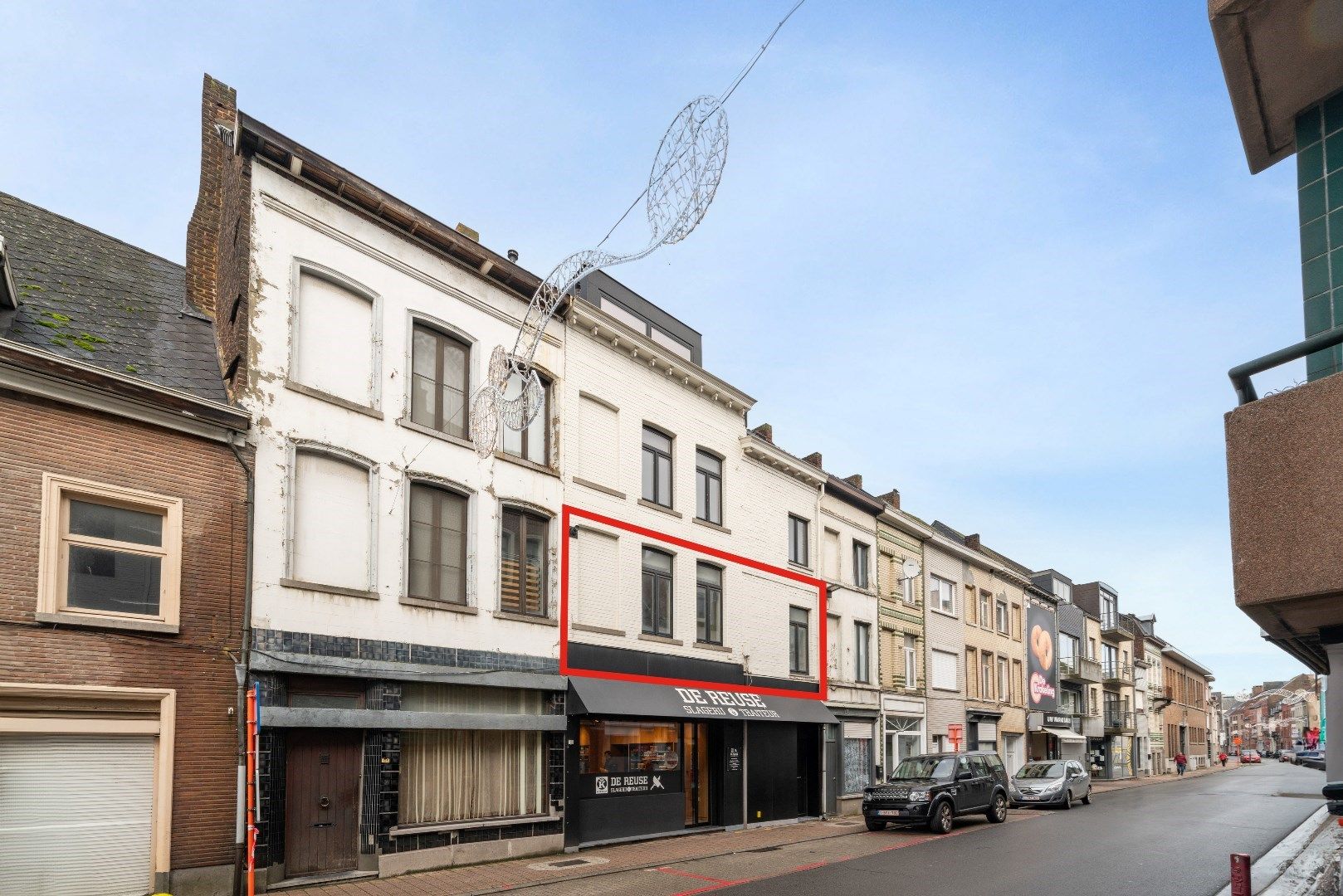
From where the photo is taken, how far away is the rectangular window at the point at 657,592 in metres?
22.0

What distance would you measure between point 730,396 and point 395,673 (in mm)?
12052

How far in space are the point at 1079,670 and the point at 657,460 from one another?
128 feet

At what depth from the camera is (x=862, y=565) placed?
3186 cm

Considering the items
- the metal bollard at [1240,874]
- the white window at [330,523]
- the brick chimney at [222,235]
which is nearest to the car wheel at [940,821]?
the metal bollard at [1240,874]

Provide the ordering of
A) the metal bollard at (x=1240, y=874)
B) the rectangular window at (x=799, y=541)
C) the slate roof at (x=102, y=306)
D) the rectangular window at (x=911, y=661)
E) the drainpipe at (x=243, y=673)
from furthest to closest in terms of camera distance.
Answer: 1. the rectangular window at (x=911, y=661)
2. the rectangular window at (x=799, y=541)
3. the slate roof at (x=102, y=306)
4. the drainpipe at (x=243, y=673)
5. the metal bollard at (x=1240, y=874)

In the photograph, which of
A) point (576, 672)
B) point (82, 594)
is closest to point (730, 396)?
point (576, 672)

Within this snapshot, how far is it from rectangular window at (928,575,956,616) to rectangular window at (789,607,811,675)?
9426mm

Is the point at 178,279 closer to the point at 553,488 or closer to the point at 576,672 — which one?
the point at 553,488

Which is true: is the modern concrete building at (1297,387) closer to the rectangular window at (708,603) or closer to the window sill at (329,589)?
the window sill at (329,589)

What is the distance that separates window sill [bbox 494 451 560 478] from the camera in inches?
728

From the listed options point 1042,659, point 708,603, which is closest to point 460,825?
point 708,603

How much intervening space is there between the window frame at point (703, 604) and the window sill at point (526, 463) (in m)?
5.26

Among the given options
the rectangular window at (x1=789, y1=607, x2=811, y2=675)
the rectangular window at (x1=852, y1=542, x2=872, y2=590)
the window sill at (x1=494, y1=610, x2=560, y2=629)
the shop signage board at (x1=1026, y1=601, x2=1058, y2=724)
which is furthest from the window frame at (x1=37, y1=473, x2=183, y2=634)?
the shop signage board at (x1=1026, y1=601, x2=1058, y2=724)

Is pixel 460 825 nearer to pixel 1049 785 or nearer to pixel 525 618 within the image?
pixel 525 618
